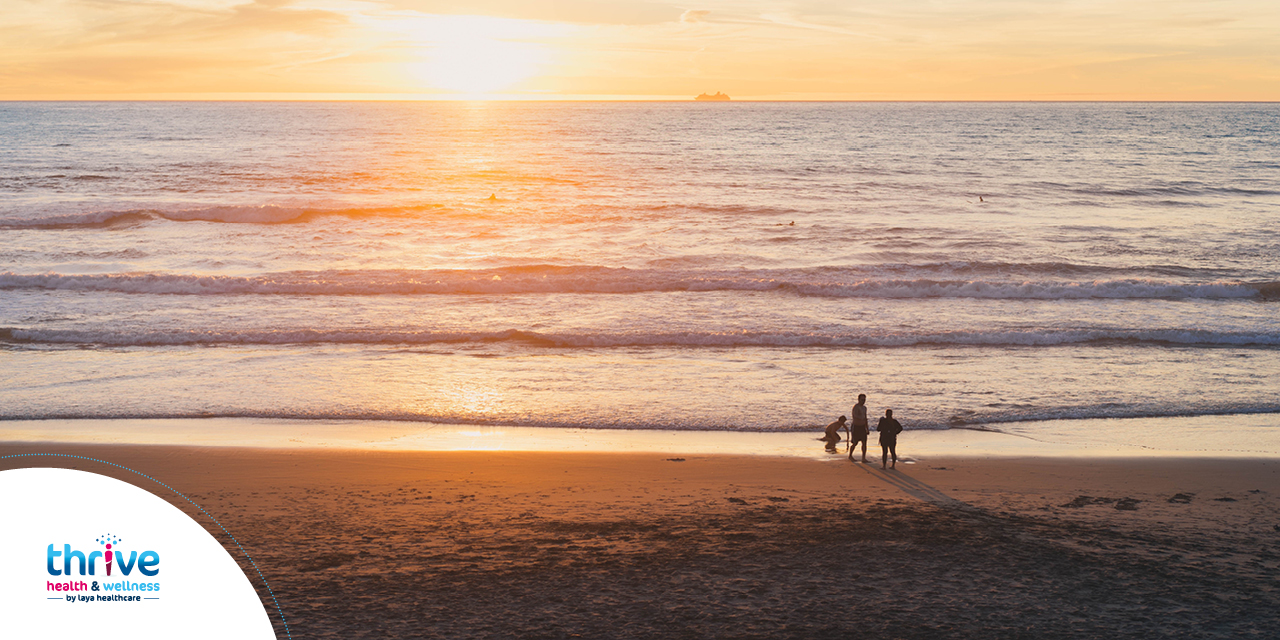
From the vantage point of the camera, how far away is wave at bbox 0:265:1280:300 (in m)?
23.6

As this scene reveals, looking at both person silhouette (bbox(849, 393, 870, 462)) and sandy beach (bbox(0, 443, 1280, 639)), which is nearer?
sandy beach (bbox(0, 443, 1280, 639))

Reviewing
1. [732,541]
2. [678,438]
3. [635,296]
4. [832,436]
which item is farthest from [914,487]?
[635,296]

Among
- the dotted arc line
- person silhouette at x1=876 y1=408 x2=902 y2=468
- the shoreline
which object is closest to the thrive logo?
the dotted arc line

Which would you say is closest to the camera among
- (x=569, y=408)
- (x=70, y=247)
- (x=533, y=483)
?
(x=533, y=483)

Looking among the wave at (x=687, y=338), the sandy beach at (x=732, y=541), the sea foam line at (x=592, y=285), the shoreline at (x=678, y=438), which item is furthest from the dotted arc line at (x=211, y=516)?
the sea foam line at (x=592, y=285)

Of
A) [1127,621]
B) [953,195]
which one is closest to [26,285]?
[1127,621]

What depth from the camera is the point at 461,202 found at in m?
42.5

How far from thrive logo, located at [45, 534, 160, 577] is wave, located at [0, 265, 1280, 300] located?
20.1 metres

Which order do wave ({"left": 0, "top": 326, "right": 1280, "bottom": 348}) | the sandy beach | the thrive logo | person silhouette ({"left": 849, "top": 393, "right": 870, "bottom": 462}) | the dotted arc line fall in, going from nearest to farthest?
the thrive logo
the dotted arc line
the sandy beach
person silhouette ({"left": 849, "top": 393, "right": 870, "bottom": 462})
wave ({"left": 0, "top": 326, "right": 1280, "bottom": 348})

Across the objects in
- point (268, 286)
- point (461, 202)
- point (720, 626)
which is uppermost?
point (461, 202)

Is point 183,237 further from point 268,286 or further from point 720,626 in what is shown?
point 720,626

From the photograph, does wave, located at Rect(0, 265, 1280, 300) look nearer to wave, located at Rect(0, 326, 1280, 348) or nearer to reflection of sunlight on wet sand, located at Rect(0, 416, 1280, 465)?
wave, located at Rect(0, 326, 1280, 348)

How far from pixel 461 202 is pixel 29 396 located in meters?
29.7

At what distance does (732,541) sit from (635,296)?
15498 millimetres
